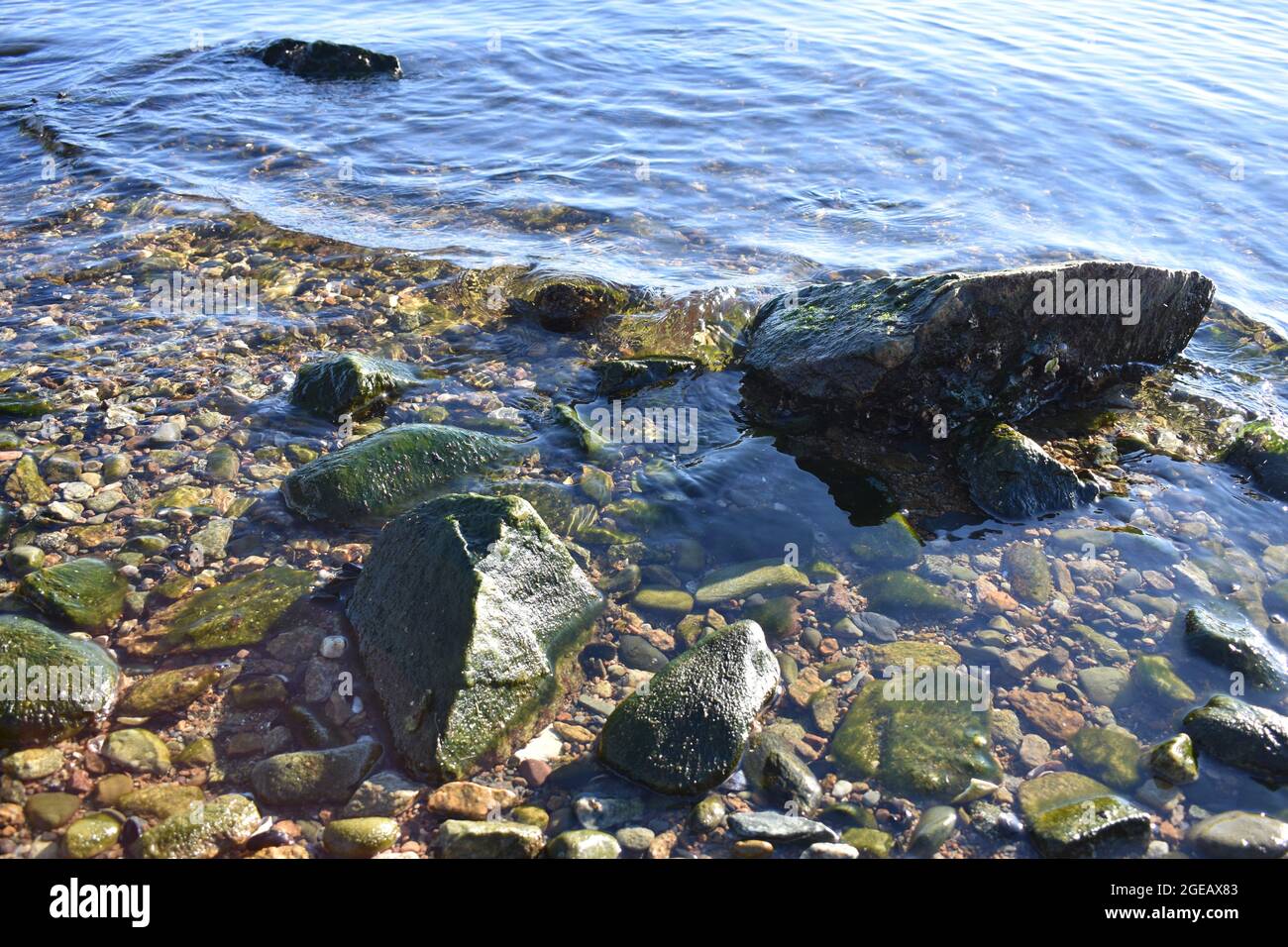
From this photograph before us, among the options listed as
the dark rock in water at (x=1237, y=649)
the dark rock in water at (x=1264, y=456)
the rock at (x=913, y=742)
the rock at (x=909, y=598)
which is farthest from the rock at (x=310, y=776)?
the dark rock in water at (x=1264, y=456)

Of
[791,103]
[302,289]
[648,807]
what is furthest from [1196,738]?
[791,103]

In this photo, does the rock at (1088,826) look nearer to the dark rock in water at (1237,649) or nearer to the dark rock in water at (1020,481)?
the dark rock in water at (1237,649)

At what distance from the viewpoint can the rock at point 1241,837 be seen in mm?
4152

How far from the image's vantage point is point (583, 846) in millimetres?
3969

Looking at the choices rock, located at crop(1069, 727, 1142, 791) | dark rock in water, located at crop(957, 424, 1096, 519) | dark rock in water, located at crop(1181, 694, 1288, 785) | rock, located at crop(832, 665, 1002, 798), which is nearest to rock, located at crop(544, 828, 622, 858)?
rock, located at crop(832, 665, 1002, 798)

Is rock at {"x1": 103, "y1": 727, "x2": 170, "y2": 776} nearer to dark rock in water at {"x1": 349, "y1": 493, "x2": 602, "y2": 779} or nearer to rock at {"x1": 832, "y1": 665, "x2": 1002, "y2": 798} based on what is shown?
dark rock in water at {"x1": 349, "y1": 493, "x2": 602, "y2": 779}

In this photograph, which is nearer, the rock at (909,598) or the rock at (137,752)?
the rock at (137,752)

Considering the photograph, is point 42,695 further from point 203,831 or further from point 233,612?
point 203,831

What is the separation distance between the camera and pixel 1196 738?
476 centimetres

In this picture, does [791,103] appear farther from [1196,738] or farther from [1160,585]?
[1196,738]

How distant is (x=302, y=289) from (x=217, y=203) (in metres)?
3.13

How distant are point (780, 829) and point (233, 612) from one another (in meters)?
3.30

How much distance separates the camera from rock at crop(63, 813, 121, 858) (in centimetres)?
383

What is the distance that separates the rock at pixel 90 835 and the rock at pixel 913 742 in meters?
3.46
